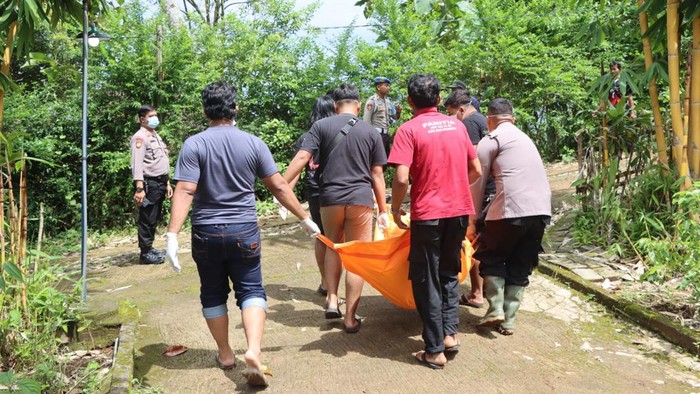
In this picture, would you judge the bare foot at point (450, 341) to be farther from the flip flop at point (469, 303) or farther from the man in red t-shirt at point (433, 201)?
the flip flop at point (469, 303)

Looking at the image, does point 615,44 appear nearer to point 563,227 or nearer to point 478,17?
point 478,17

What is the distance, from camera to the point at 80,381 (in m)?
4.03

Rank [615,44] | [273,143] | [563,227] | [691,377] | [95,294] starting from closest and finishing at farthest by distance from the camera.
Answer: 1. [691,377]
2. [95,294]
3. [563,227]
4. [273,143]
5. [615,44]

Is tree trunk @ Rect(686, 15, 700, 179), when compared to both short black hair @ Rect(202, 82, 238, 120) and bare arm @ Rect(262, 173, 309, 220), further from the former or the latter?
short black hair @ Rect(202, 82, 238, 120)

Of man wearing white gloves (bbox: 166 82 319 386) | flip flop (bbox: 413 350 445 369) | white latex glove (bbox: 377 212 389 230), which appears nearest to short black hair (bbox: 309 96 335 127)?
white latex glove (bbox: 377 212 389 230)

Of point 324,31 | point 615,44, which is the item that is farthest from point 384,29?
point 615,44

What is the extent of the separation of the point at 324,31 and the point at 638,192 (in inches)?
291

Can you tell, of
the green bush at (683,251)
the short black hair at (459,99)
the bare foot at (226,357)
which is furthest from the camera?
the short black hair at (459,99)

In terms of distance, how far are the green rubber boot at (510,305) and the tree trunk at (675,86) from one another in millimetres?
2172

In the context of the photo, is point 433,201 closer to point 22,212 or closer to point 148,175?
point 22,212

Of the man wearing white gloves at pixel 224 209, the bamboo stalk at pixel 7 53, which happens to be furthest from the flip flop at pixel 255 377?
the bamboo stalk at pixel 7 53

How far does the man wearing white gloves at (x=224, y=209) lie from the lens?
3748mm

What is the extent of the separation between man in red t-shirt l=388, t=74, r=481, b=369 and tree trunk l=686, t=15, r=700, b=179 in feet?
8.86

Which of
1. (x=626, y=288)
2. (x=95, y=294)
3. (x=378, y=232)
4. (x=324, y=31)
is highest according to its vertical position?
(x=324, y=31)
